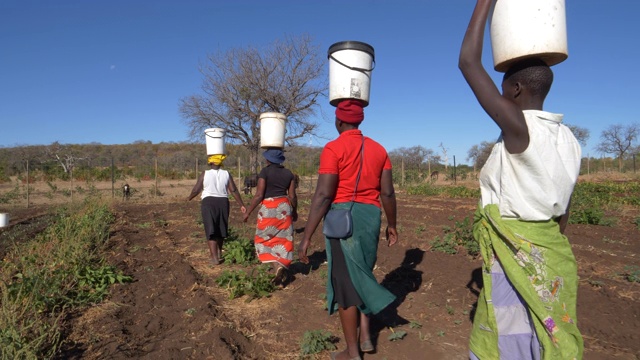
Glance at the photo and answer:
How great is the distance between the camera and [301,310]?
4.00 metres

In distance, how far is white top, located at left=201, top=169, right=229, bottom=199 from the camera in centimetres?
575

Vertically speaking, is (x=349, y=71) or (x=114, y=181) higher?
(x=349, y=71)

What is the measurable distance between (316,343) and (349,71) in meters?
2.02

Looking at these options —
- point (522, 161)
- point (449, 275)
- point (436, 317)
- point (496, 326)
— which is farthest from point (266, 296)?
point (522, 161)

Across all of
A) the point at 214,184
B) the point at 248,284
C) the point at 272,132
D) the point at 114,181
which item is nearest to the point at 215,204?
the point at 214,184

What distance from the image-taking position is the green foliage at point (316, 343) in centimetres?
303

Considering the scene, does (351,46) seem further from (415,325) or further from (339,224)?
(415,325)

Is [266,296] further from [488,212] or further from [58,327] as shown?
[488,212]

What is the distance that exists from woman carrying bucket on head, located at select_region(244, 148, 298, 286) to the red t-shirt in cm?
234

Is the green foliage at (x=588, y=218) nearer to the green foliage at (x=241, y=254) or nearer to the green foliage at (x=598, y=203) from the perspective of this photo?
the green foliage at (x=598, y=203)

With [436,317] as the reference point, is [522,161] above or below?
above

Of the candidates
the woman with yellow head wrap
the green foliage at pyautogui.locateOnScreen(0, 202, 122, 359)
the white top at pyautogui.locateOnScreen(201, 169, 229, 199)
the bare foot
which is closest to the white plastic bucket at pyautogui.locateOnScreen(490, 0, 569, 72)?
the bare foot

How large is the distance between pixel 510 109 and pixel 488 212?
0.44 metres

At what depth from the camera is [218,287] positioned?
189 inches
